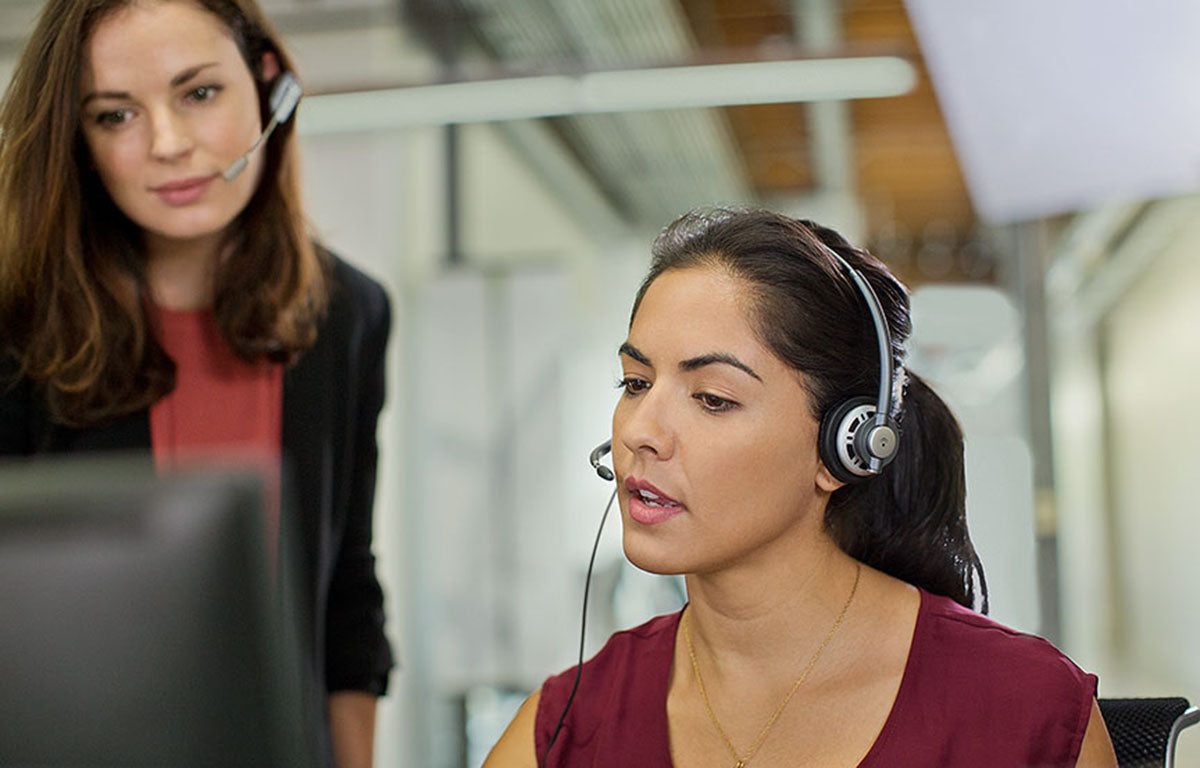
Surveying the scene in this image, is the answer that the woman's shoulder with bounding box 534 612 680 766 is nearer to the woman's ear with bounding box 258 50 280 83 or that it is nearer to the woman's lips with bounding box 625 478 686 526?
the woman's lips with bounding box 625 478 686 526

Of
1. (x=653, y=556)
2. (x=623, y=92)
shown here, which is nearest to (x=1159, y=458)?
(x=623, y=92)

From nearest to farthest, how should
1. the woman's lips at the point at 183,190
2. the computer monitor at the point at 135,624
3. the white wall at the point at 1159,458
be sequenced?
the computer monitor at the point at 135,624 → the woman's lips at the point at 183,190 → the white wall at the point at 1159,458

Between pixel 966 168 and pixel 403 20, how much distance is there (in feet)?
6.94

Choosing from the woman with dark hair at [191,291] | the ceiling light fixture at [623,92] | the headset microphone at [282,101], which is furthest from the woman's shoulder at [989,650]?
the ceiling light fixture at [623,92]

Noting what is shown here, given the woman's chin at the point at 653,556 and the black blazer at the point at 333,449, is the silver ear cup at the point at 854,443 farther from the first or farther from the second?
the black blazer at the point at 333,449

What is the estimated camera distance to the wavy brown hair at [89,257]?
1269mm

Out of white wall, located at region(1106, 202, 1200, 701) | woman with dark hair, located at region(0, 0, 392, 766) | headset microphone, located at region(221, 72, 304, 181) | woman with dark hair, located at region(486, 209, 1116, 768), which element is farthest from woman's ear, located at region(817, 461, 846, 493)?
white wall, located at region(1106, 202, 1200, 701)

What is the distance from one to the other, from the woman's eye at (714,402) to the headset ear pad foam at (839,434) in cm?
9

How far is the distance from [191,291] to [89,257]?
12 centimetres

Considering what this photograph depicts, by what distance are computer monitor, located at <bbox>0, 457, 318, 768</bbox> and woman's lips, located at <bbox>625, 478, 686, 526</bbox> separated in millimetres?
663

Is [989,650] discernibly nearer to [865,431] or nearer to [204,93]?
[865,431]

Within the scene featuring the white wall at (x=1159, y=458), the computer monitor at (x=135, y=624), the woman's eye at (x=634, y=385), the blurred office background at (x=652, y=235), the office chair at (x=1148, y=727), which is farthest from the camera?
the white wall at (x=1159, y=458)

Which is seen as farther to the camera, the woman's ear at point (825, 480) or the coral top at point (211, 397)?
the coral top at point (211, 397)

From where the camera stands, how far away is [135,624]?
48 centimetres
